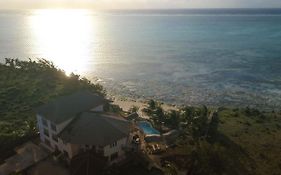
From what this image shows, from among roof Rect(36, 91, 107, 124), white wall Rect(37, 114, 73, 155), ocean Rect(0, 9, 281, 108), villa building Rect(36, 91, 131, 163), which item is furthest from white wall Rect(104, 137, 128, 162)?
ocean Rect(0, 9, 281, 108)

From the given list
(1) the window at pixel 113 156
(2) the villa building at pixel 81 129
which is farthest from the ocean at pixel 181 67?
(1) the window at pixel 113 156

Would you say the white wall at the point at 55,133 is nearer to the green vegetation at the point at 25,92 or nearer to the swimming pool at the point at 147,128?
the green vegetation at the point at 25,92

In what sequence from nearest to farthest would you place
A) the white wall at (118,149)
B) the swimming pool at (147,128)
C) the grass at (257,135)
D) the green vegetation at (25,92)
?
the white wall at (118,149) → the green vegetation at (25,92) → the grass at (257,135) → the swimming pool at (147,128)

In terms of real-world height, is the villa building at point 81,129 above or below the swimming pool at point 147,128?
above

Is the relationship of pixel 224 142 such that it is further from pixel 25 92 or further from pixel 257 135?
pixel 25 92

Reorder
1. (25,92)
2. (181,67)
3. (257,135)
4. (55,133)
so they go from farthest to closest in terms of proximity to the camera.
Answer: (181,67) → (25,92) → (257,135) → (55,133)

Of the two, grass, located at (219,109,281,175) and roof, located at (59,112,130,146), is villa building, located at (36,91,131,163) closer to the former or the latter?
roof, located at (59,112,130,146)

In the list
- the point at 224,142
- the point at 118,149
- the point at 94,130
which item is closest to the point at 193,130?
the point at 224,142
